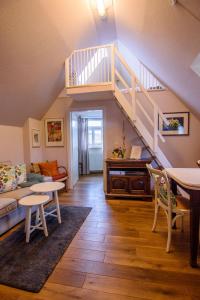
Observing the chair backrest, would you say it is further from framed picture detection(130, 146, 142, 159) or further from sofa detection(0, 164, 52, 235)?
sofa detection(0, 164, 52, 235)

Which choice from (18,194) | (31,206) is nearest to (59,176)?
(18,194)

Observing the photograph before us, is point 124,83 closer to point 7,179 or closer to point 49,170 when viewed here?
point 49,170

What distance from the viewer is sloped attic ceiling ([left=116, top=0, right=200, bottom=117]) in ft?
5.95

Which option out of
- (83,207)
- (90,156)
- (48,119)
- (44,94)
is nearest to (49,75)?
(44,94)

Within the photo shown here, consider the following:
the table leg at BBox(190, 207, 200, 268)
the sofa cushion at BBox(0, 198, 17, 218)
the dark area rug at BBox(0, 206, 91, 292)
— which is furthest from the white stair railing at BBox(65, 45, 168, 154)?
the sofa cushion at BBox(0, 198, 17, 218)

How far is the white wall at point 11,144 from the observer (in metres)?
3.51

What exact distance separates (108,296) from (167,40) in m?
3.03

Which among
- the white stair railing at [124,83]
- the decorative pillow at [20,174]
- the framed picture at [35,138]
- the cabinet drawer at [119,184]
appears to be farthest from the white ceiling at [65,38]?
the cabinet drawer at [119,184]

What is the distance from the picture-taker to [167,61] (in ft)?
9.07

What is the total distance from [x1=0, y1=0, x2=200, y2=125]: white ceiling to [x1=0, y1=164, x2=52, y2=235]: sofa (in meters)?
1.14

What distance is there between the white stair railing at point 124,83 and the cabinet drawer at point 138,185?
671 mm

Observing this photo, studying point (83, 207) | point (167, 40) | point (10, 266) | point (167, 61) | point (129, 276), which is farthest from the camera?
point (83, 207)

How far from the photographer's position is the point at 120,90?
3.97m

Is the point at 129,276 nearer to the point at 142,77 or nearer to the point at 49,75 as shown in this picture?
the point at 49,75
